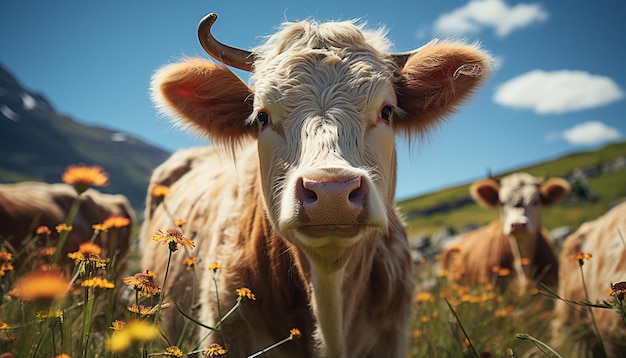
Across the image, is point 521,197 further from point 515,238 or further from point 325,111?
point 325,111

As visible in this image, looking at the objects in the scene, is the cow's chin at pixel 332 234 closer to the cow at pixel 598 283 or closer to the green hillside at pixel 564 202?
the cow at pixel 598 283

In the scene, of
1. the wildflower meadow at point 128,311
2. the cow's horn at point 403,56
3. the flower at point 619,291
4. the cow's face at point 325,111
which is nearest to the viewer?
the wildflower meadow at point 128,311

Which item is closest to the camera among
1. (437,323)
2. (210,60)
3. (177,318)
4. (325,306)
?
(325,306)

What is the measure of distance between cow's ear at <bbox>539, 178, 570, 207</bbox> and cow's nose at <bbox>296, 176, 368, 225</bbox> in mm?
8428

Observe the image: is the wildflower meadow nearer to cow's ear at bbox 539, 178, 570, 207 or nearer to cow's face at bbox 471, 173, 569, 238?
cow's face at bbox 471, 173, 569, 238

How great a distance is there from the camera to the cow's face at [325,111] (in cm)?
214

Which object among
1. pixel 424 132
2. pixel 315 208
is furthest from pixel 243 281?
pixel 424 132

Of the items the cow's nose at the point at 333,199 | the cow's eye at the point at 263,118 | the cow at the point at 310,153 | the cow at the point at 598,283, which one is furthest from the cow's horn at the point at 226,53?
the cow at the point at 598,283

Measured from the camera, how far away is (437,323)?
470cm

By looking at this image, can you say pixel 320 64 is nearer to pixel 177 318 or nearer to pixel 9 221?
pixel 177 318

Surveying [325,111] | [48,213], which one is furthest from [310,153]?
[48,213]

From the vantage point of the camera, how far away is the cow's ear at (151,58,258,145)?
10.5 ft

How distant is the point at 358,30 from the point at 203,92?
117 cm

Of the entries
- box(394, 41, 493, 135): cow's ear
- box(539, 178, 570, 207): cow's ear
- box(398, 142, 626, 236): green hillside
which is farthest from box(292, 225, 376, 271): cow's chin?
box(398, 142, 626, 236): green hillside
